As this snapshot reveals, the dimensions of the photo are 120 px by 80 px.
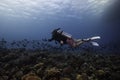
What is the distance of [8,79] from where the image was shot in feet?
33.7

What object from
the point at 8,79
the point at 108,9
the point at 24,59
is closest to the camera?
the point at 8,79

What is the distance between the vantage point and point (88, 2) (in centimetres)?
3494

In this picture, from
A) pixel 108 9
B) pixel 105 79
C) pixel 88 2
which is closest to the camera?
pixel 105 79

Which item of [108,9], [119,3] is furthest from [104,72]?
[108,9]

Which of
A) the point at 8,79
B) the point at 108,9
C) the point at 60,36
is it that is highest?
the point at 108,9

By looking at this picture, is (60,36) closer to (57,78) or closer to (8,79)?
(57,78)

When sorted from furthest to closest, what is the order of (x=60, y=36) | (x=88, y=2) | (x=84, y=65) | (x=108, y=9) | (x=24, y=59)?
(x=108, y=9) → (x=88, y=2) → (x=24, y=59) → (x=84, y=65) → (x=60, y=36)

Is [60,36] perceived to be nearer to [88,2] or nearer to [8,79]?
[8,79]

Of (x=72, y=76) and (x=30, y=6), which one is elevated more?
(x=30, y=6)

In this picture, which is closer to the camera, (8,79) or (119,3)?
(8,79)

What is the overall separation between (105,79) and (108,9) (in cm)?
3272

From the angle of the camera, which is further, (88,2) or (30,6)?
(30,6)

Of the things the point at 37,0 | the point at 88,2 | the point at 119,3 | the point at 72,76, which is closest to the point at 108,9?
the point at 119,3

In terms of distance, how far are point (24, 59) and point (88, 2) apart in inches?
924
